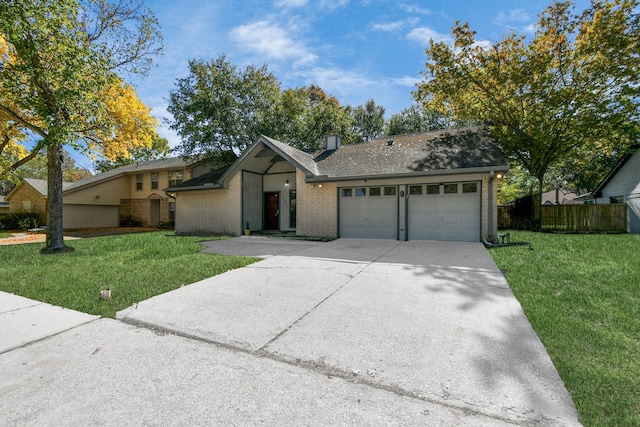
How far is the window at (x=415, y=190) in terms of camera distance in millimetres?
11422

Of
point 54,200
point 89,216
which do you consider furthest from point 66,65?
point 89,216

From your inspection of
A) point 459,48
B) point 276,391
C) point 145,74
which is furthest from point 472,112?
point 276,391

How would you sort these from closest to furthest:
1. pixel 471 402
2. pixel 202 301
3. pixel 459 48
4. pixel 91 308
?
1. pixel 471 402
2. pixel 91 308
3. pixel 202 301
4. pixel 459 48

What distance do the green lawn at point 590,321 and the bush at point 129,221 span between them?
27.0 m

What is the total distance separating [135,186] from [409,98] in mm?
23484

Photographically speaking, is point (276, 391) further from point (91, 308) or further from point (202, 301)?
point (91, 308)

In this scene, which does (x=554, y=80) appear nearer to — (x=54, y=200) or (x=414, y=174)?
(x=414, y=174)

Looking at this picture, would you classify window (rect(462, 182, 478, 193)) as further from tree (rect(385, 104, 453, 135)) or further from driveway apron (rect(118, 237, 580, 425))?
tree (rect(385, 104, 453, 135))

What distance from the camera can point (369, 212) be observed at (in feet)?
40.0

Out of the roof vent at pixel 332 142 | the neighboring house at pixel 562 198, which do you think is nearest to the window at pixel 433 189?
the roof vent at pixel 332 142

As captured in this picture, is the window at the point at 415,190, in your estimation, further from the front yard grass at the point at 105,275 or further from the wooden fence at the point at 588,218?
the wooden fence at the point at 588,218

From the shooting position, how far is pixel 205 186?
48.0ft

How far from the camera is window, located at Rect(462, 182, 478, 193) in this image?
10.7 meters

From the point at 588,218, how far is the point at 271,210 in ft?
52.0
